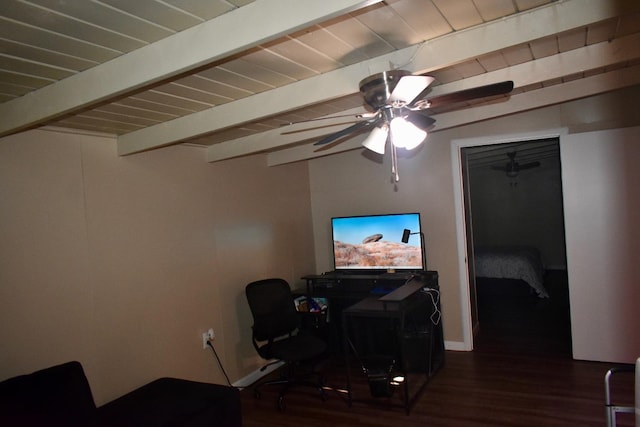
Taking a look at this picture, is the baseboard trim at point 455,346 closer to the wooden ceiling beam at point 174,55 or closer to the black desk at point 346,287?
the black desk at point 346,287

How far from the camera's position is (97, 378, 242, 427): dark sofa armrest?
258cm

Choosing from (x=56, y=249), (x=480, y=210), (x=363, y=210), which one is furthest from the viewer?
(x=480, y=210)

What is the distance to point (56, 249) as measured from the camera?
8.87 feet

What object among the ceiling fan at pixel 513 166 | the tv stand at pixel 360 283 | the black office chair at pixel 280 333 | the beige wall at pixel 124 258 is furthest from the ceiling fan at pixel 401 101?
the ceiling fan at pixel 513 166

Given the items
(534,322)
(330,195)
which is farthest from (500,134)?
(534,322)

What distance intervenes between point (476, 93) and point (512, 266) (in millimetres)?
5273

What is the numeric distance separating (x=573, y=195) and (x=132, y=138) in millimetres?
3820

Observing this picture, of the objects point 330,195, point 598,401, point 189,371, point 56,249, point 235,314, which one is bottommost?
point 598,401

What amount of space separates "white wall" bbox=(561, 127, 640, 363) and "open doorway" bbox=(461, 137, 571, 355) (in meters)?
0.35

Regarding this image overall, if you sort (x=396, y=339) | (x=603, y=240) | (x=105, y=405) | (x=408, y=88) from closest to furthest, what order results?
(x=408, y=88)
(x=105, y=405)
(x=603, y=240)
(x=396, y=339)

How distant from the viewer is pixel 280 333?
3.95 meters

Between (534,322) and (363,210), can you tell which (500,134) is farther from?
(534,322)

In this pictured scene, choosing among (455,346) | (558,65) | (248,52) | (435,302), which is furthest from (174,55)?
(455,346)

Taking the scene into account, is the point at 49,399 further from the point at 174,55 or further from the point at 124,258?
the point at 174,55
